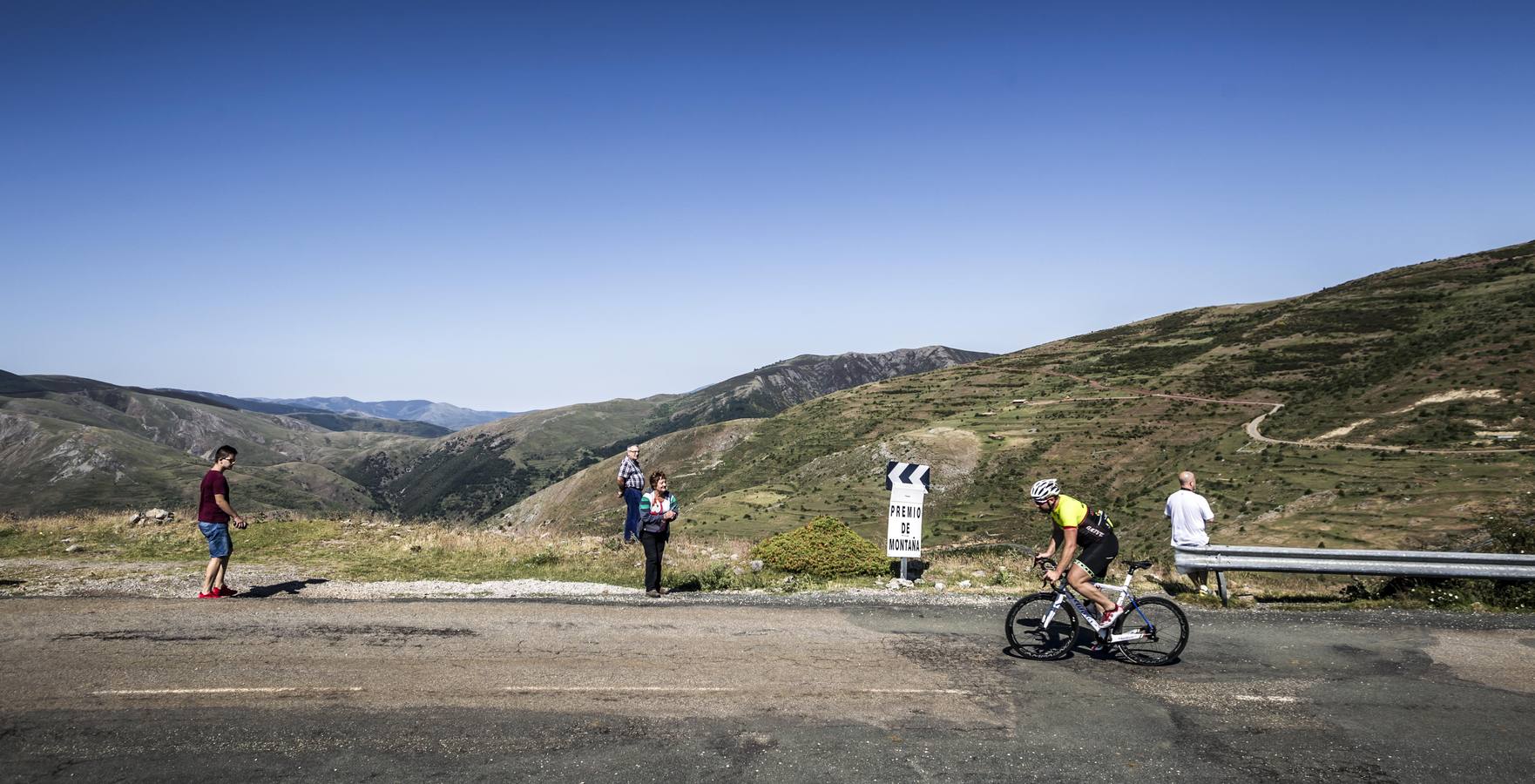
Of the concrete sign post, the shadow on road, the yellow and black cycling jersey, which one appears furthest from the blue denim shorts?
the yellow and black cycling jersey

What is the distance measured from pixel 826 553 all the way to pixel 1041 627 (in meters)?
6.65

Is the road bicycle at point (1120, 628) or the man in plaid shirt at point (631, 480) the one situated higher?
the man in plaid shirt at point (631, 480)

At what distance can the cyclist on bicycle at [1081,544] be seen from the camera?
9977 mm

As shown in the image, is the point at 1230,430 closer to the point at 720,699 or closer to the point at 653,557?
the point at 653,557

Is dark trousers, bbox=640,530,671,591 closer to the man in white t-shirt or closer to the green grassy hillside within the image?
the man in white t-shirt

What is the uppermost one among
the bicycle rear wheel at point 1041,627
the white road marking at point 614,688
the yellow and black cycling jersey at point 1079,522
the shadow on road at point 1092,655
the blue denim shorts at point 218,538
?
the yellow and black cycling jersey at point 1079,522

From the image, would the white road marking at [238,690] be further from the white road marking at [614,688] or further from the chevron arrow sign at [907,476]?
the chevron arrow sign at [907,476]

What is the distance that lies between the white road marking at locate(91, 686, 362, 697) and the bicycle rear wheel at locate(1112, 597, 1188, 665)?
31.6 ft

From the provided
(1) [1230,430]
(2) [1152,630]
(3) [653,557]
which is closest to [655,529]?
(3) [653,557]

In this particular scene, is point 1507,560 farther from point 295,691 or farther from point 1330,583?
point 295,691

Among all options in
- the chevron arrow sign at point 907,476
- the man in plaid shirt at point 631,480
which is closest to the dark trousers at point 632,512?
the man in plaid shirt at point 631,480

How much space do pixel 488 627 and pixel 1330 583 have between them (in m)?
16.0

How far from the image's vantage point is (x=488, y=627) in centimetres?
1123

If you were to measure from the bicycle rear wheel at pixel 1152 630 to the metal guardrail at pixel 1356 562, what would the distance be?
12.1 feet
